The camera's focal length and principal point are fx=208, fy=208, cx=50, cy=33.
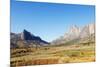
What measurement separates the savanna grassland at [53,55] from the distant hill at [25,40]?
5 cm

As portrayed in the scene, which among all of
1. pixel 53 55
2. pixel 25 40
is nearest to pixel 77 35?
pixel 53 55

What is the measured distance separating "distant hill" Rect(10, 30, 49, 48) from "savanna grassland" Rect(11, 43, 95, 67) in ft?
0.16

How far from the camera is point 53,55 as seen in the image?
2508 mm

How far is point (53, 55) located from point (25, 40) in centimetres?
39

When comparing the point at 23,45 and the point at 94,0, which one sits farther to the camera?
the point at 94,0

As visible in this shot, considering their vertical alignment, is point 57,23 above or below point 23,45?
above

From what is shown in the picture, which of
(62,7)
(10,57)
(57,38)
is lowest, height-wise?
(10,57)

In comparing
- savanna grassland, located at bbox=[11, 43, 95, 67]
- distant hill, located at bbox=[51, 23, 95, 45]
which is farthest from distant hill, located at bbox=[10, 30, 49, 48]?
distant hill, located at bbox=[51, 23, 95, 45]

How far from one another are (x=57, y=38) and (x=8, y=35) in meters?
0.59

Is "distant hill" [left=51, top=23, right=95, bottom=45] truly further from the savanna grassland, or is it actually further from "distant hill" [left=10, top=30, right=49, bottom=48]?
"distant hill" [left=10, top=30, right=49, bottom=48]
